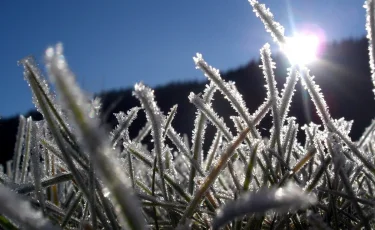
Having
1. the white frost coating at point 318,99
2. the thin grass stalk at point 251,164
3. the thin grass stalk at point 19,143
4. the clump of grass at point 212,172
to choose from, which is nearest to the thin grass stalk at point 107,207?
the clump of grass at point 212,172

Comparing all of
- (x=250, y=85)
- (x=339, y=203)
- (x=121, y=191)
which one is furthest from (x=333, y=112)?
(x=121, y=191)

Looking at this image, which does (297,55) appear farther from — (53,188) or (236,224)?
(53,188)

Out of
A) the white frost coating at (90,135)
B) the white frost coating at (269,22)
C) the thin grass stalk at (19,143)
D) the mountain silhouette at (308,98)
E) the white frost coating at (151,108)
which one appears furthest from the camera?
the mountain silhouette at (308,98)

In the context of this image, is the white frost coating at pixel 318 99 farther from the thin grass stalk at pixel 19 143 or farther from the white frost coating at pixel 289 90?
the thin grass stalk at pixel 19 143

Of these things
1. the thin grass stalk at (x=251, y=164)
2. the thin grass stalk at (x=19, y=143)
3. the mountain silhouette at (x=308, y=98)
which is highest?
the mountain silhouette at (x=308, y=98)

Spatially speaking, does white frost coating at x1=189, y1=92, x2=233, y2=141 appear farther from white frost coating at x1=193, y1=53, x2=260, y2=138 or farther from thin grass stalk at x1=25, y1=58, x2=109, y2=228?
thin grass stalk at x1=25, y1=58, x2=109, y2=228

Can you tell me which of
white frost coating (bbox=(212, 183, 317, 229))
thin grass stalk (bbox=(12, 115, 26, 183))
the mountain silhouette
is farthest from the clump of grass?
the mountain silhouette
